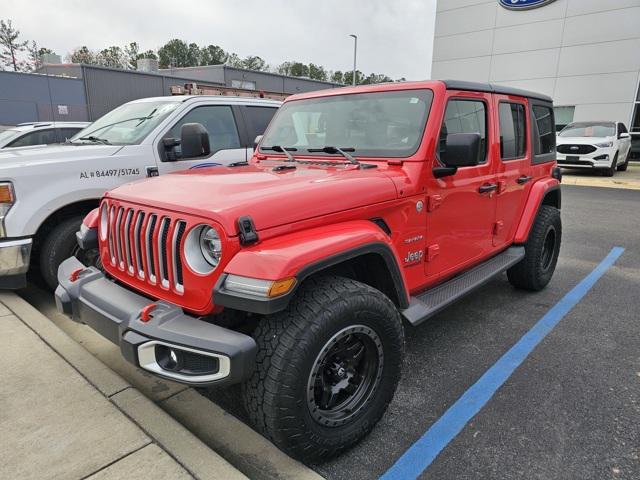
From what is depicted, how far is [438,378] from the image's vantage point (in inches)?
119

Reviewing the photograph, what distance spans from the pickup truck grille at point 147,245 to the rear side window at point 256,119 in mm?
2953

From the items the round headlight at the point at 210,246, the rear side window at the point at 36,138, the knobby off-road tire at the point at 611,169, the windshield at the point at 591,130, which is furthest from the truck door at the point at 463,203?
the windshield at the point at 591,130

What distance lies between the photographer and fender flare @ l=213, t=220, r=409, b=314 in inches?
73.9

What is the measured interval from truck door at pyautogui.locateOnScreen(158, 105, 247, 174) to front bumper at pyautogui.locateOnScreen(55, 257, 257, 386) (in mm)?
2542

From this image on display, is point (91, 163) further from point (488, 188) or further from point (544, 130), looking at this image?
point (544, 130)

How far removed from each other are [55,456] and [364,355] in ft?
5.21

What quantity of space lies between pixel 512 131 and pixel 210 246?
304 centimetres

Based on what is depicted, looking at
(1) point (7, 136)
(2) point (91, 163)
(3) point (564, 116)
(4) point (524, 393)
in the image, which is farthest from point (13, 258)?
(3) point (564, 116)

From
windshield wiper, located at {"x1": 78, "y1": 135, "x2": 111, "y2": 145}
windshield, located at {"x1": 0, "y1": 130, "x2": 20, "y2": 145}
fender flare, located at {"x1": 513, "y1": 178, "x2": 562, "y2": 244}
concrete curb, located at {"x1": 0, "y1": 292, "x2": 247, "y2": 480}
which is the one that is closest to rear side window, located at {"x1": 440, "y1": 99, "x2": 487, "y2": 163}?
fender flare, located at {"x1": 513, "y1": 178, "x2": 562, "y2": 244}

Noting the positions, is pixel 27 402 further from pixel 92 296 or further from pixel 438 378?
pixel 438 378

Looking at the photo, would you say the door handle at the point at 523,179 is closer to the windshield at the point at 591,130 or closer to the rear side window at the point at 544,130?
the rear side window at the point at 544,130

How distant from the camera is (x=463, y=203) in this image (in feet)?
10.6

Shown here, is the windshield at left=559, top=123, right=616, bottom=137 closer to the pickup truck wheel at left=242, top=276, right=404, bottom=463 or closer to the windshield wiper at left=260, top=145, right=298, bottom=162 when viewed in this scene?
the windshield wiper at left=260, top=145, right=298, bottom=162

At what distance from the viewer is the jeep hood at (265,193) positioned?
2076mm
